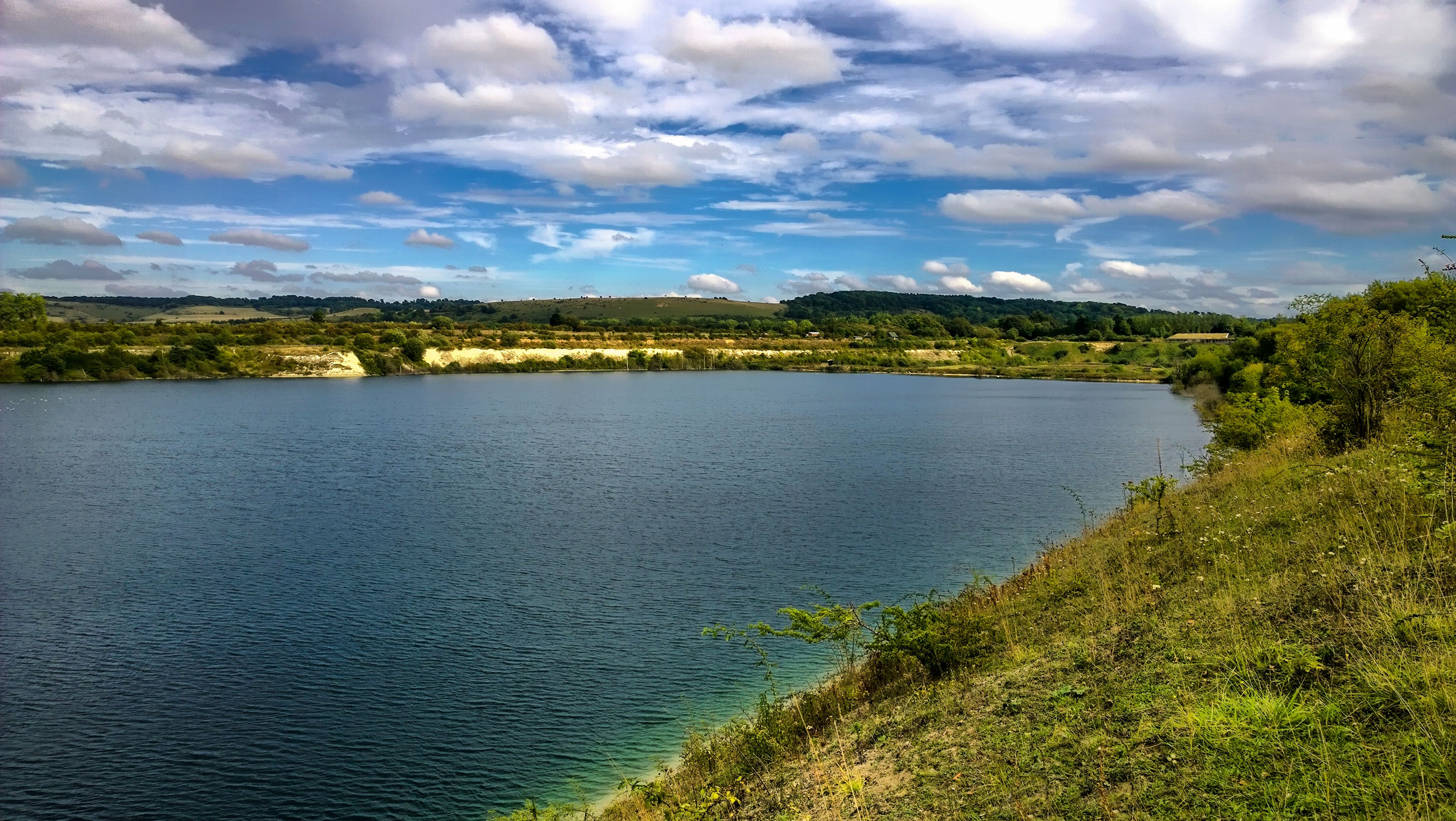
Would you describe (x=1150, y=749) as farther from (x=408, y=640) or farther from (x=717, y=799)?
(x=408, y=640)

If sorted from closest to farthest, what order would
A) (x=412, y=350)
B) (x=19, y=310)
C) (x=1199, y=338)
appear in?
(x=19, y=310) → (x=412, y=350) → (x=1199, y=338)

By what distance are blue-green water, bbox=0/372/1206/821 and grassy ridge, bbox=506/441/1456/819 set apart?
3.38m

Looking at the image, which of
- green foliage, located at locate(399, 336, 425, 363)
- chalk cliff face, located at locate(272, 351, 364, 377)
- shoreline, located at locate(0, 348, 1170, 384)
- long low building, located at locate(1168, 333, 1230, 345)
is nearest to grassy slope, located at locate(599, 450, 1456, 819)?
chalk cliff face, located at locate(272, 351, 364, 377)

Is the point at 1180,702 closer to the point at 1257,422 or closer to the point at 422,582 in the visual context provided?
the point at 422,582

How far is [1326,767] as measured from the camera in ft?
19.0

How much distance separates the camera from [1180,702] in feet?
24.5

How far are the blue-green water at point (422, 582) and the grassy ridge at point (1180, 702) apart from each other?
3.38m

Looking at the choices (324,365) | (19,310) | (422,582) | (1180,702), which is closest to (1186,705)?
(1180,702)

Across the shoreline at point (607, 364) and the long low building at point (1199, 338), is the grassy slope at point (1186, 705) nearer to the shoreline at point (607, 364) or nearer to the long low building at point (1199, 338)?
the shoreline at point (607, 364)

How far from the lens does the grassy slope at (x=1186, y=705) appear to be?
6.00 meters

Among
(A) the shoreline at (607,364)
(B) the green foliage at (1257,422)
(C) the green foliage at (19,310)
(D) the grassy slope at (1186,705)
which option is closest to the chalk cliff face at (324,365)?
(A) the shoreline at (607,364)

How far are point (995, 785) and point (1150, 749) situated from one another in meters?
1.26

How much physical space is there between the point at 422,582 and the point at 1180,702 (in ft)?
59.3

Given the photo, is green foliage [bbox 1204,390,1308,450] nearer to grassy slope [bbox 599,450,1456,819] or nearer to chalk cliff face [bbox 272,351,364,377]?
grassy slope [bbox 599,450,1456,819]
